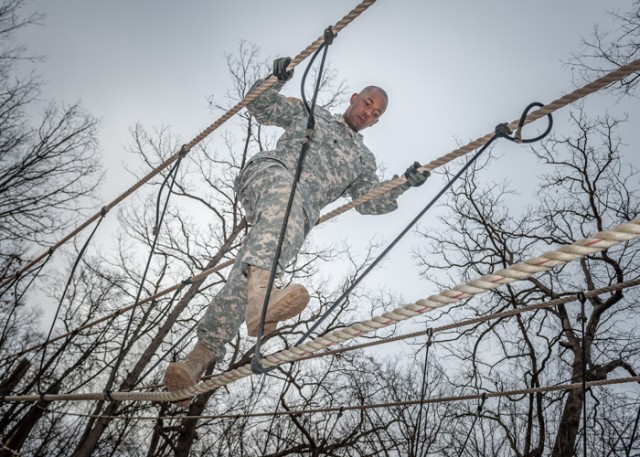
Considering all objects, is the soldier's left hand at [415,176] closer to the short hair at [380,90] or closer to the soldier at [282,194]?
the soldier at [282,194]

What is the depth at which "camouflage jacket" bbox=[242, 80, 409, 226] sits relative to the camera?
2.45m

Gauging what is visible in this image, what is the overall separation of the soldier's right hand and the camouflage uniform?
273mm

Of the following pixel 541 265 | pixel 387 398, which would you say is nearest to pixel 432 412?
pixel 387 398

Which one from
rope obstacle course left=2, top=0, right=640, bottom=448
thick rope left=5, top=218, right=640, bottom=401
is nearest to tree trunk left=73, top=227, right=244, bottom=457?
rope obstacle course left=2, top=0, right=640, bottom=448

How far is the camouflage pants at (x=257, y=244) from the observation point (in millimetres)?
1833

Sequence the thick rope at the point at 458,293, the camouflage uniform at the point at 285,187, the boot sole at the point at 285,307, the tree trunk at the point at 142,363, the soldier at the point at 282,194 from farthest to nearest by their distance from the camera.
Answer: the tree trunk at the point at 142,363 < the camouflage uniform at the point at 285,187 < the soldier at the point at 282,194 < the boot sole at the point at 285,307 < the thick rope at the point at 458,293

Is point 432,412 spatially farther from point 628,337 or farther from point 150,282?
point 150,282

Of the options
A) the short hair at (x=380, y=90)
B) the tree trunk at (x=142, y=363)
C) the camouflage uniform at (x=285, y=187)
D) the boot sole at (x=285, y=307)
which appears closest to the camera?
the boot sole at (x=285, y=307)

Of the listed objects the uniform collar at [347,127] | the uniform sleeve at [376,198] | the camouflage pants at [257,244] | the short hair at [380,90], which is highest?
the short hair at [380,90]

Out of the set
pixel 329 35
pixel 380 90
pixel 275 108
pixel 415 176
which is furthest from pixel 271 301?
pixel 380 90

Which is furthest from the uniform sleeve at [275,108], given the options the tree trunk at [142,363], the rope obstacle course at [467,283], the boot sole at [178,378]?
the tree trunk at [142,363]

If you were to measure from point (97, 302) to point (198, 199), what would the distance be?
387 centimetres

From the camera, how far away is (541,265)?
1045 mm

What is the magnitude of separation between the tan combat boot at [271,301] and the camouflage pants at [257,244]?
6 centimetres
